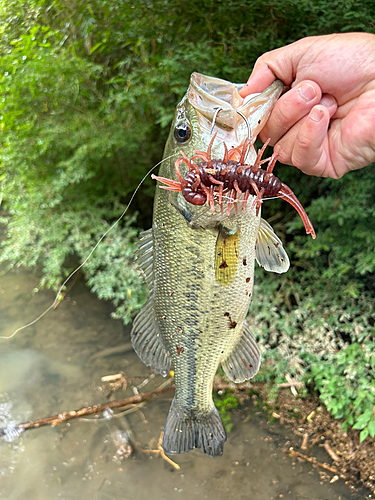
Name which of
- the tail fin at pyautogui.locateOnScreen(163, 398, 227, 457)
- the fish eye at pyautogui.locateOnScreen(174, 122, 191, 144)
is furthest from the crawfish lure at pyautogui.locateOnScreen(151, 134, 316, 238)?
the tail fin at pyautogui.locateOnScreen(163, 398, 227, 457)

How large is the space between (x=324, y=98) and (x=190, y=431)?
5.59ft

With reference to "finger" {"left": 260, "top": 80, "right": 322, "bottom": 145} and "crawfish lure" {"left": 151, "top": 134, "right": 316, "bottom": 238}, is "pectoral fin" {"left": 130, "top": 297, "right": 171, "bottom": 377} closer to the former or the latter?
"crawfish lure" {"left": 151, "top": 134, "right": 316, "bottom": 238}

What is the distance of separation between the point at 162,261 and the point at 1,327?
2705 millimetres

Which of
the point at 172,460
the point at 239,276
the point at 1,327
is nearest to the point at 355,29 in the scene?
the point at 239,276

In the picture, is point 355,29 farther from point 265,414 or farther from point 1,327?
point 1,327

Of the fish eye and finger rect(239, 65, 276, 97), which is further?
finger rect(239, 65, 276, 97)

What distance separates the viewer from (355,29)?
1.93 metres

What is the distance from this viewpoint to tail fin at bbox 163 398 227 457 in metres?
1.61

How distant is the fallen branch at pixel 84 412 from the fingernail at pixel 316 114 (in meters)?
2.53

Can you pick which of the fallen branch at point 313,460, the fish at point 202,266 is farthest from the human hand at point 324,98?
Answer: the fallen branch at point 313,460

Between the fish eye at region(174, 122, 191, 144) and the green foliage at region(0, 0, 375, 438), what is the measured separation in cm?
132

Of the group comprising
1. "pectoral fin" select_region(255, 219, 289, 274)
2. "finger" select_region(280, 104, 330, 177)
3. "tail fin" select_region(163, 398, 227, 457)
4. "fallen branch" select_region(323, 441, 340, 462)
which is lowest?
"fallen branch" select_region(323, 441, 340, 462)

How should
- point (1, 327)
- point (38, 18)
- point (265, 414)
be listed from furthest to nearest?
point (1, 327) → point (38, 18) → point (265, 414)

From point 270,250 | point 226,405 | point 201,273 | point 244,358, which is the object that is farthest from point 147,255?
point 226,405
